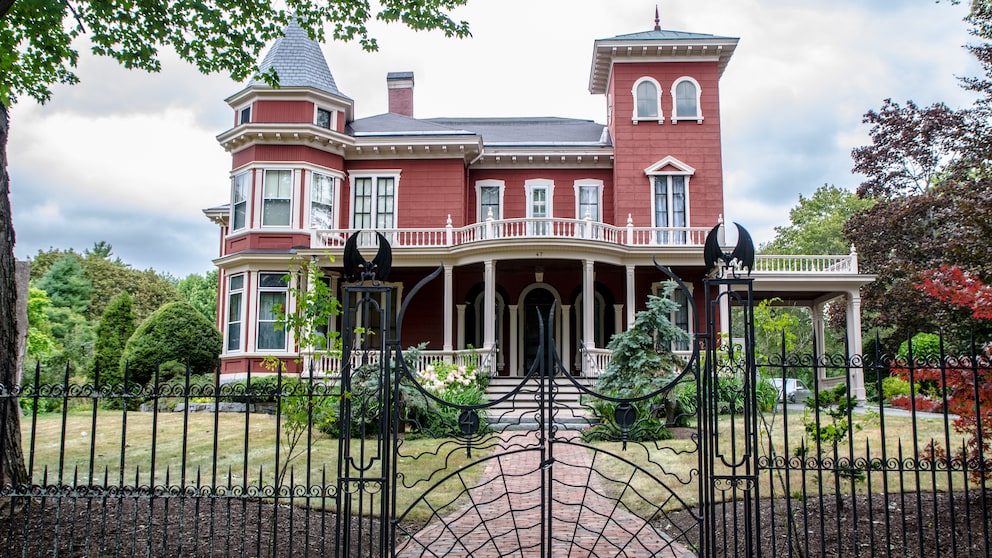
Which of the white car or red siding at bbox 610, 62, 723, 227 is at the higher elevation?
red siding at bbox 610, 62, 723, 227

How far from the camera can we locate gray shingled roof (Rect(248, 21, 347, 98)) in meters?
20.5

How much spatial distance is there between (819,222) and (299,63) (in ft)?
109

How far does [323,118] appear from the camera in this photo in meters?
20.8

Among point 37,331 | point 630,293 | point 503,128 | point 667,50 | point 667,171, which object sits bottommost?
point 37,331

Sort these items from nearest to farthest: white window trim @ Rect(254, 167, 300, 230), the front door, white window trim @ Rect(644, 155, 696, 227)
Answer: white window trim @ Rect(254, 167, 300, 230) < white window trim @ Rect(644, 155, 696, 227) < the front door

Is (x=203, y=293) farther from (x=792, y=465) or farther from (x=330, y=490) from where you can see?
(x=792, y=465)

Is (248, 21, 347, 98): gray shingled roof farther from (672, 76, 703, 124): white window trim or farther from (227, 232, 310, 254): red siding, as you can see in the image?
(672, 76, 703, 124): white window trim

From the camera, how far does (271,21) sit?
9.92 metres

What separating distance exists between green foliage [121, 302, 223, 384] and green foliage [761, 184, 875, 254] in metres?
34.3

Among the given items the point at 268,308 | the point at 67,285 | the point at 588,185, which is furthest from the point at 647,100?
the point at 67,285

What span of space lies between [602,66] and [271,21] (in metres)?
14.2

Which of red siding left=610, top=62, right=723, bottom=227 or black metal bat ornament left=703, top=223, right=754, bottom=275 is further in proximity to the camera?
red siding left=610, top=62, right=723, bottom=227

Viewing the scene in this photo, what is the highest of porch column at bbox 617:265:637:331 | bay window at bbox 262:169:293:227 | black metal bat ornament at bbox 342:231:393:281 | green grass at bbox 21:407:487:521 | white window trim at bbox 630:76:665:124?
white window trim at bbox 630:76:665:124

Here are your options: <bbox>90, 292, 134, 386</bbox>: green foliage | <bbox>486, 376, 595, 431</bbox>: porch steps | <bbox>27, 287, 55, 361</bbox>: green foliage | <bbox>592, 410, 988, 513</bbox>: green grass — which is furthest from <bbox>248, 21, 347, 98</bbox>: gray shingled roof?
<bbox>592, 410, 988, 513</bbox>: green grass
